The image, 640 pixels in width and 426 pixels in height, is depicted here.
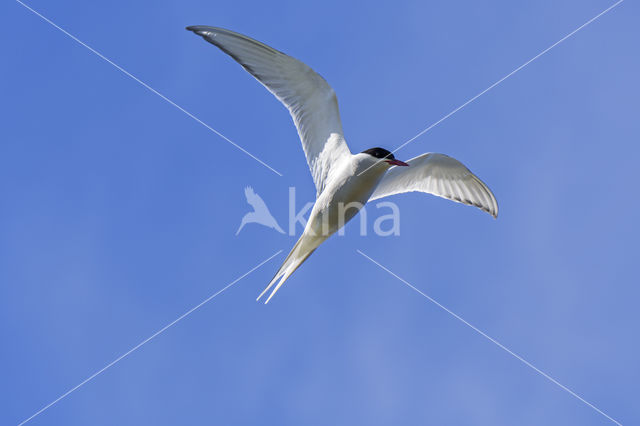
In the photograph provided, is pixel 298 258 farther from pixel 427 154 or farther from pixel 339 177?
pixel 427 154

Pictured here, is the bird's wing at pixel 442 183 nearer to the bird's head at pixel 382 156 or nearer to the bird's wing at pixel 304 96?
the bird's wing at pixel 304 96

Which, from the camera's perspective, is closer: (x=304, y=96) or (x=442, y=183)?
(x=304, y=96)

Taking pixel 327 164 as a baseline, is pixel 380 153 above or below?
above

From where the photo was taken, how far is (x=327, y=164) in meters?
7.11

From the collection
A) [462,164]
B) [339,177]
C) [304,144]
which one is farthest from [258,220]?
[462,164]

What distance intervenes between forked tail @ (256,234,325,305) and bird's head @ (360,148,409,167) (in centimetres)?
96

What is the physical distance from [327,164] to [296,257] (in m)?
1.06

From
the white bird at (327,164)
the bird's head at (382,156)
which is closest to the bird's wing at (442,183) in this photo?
the white bird at (327,164)

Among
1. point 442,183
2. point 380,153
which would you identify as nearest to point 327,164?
point 380,153

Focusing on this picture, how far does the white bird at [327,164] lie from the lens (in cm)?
652

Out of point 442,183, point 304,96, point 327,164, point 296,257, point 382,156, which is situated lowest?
point 296,257

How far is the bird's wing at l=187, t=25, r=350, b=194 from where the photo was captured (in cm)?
697

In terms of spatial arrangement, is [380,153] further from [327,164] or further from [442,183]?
[442,183]

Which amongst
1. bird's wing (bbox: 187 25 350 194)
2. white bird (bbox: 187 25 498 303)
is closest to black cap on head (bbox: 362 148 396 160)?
white bird (bbox: 187 25 498 303)
